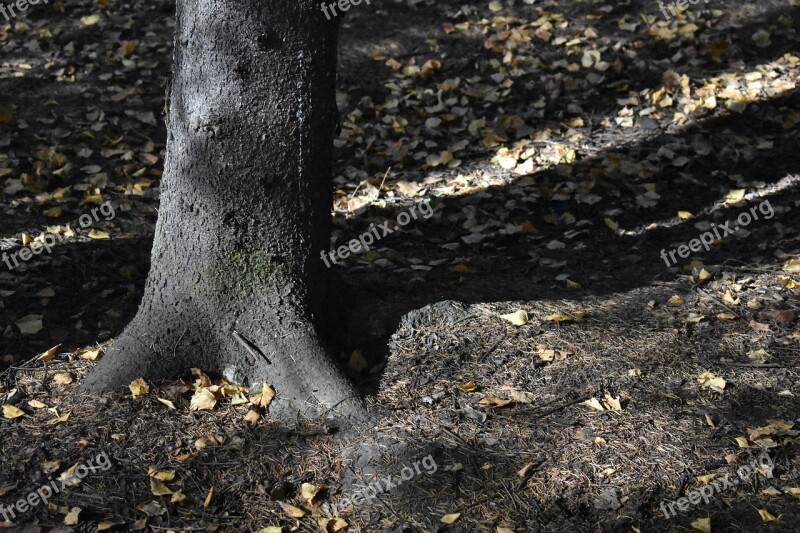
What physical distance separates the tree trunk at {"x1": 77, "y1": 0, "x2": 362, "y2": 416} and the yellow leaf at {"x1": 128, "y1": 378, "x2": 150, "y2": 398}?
0.04 metres

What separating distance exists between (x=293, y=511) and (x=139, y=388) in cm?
86

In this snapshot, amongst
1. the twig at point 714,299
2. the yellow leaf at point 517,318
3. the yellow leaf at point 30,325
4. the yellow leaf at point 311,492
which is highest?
the yellow leaf at point 30,325

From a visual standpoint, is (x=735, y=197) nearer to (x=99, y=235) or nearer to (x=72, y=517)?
(x=99, y=235)

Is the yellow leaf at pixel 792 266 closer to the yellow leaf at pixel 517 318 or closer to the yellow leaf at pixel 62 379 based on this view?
the yellow leaf at pixel 517 318

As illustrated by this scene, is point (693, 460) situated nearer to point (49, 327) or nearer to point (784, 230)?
point (784, 230)

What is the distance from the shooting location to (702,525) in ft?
8.90

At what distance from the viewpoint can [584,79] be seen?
6305 millimetres

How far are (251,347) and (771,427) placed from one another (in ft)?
6.64

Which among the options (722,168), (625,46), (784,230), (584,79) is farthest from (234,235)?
(625,46)

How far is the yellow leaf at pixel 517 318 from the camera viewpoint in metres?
3.62

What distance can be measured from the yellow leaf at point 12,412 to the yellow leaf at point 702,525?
2.49 metres

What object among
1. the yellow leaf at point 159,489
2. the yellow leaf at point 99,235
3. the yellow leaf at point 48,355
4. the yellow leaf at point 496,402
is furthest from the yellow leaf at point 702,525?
the yellow leaf at point 99,235

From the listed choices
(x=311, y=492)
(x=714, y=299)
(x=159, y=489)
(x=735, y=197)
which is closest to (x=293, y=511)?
(x=311, y=492)

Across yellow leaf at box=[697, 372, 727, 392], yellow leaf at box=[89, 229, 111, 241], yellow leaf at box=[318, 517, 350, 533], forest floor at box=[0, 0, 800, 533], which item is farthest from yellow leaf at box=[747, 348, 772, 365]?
yellow leaf at box=[89, 229, 111, 241]
